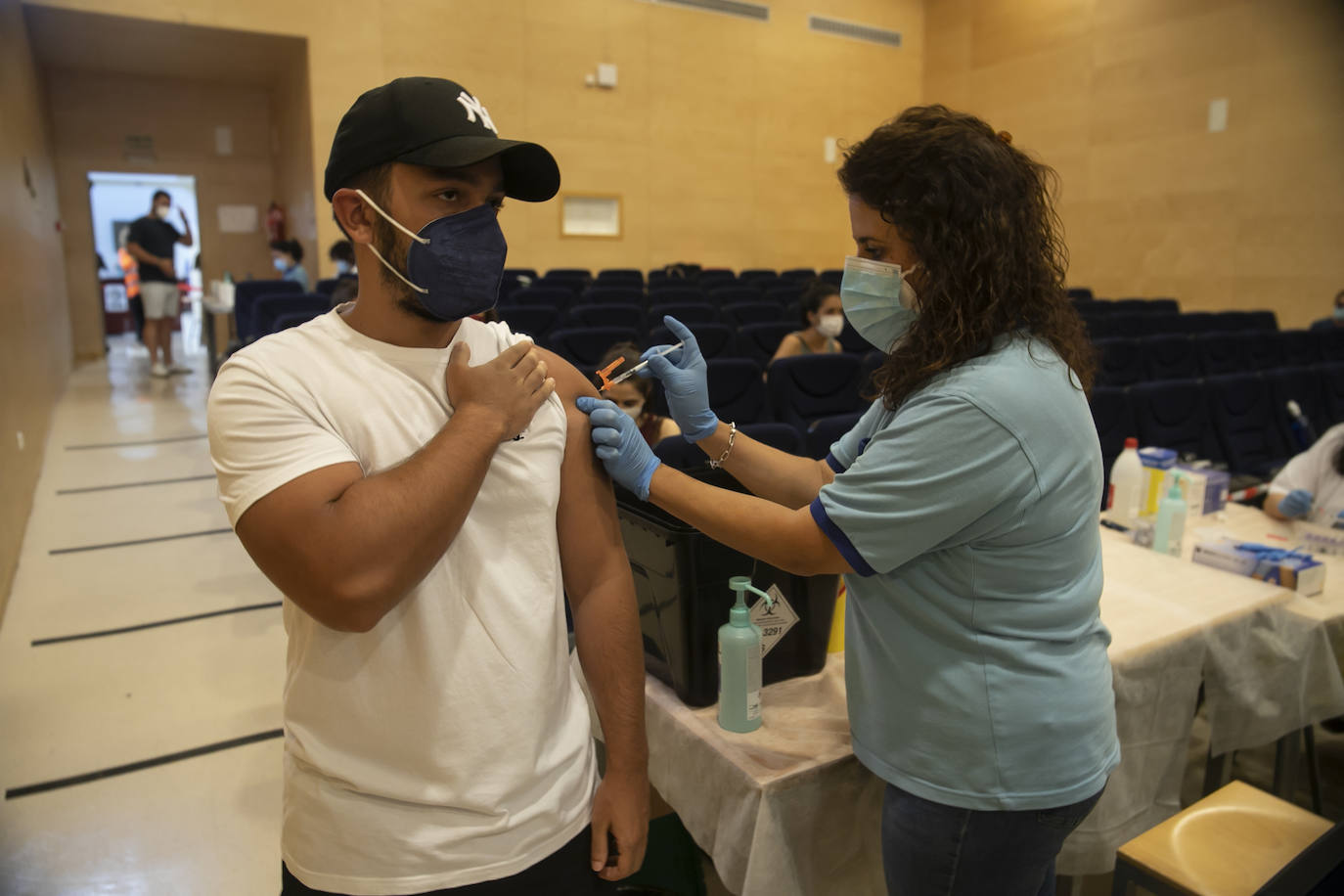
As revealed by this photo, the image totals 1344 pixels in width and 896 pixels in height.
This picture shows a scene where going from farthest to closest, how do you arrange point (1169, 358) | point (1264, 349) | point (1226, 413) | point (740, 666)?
1. point (1264, 349)
2. point (1169, 358)
3. point (1226, 413)
4. point (740, 666)

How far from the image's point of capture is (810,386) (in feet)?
13.4

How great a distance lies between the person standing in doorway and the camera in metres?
8.18

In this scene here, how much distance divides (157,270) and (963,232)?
898 centimetres

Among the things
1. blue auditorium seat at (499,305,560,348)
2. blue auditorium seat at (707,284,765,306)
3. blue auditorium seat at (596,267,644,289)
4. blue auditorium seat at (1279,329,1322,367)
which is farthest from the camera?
blue auditorium seat at (596,267,644,289)

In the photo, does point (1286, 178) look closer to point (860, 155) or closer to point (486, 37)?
point (486, 37)

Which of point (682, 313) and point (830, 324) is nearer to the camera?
point (830, 324)

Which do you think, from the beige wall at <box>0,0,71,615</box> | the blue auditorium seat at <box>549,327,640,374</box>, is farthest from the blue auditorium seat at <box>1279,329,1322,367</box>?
the beige wall at <box>0,0,71,615</box>

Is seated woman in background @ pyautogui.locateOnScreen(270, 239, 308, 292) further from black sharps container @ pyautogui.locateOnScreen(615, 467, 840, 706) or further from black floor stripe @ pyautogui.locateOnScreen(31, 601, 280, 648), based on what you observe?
black sharps container @ pyautogui.locateOnScreen(615, 467, 840, 706)

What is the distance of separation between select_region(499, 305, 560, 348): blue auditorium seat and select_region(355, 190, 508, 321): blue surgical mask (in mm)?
4640

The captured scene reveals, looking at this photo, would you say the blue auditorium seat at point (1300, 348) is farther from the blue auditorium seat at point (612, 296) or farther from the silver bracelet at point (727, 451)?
the silver bracelet at point (727, 451)

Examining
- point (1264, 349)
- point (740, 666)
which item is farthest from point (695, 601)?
point (1264, 349)

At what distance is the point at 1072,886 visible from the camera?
1673 mm

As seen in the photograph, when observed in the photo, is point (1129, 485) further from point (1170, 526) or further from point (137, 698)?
point (137, 698)

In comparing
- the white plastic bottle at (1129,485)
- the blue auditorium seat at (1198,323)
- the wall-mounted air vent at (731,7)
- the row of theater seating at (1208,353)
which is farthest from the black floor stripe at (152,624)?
the wall-mounted air vent at (731,7)
